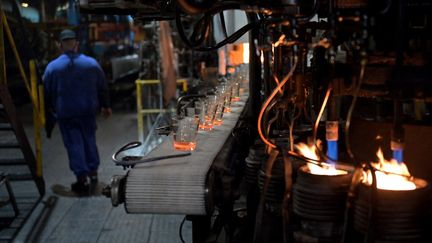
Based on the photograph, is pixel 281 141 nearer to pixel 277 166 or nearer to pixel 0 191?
pixel 277 166

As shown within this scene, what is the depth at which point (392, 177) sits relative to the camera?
2.61 meters

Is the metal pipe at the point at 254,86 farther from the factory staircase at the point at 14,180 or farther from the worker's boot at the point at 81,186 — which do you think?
the worker's boot at the point at 81,186

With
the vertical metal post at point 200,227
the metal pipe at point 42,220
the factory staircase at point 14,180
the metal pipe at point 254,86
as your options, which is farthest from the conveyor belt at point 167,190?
the factory staircase at point 14,180

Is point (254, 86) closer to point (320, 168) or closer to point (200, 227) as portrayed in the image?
point (200, 227)

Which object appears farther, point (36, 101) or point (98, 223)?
point (36, 101)

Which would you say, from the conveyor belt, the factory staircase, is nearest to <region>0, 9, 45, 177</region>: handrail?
the factory staircase

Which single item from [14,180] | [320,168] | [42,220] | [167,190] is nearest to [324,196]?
[320,168]

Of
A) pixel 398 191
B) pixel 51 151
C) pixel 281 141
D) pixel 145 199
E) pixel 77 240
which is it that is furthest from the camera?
pixel 51 151

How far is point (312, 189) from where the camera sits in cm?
259

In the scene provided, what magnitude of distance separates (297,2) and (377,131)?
1.33m

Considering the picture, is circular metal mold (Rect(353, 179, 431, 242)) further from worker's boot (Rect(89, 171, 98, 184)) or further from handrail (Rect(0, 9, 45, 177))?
worker's boot (Rect(89, 171, 98, 184))

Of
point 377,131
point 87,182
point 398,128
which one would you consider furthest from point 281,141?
point 87,182

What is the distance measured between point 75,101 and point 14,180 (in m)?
1.26

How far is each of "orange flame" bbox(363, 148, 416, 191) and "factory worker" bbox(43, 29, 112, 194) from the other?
5.58 m
